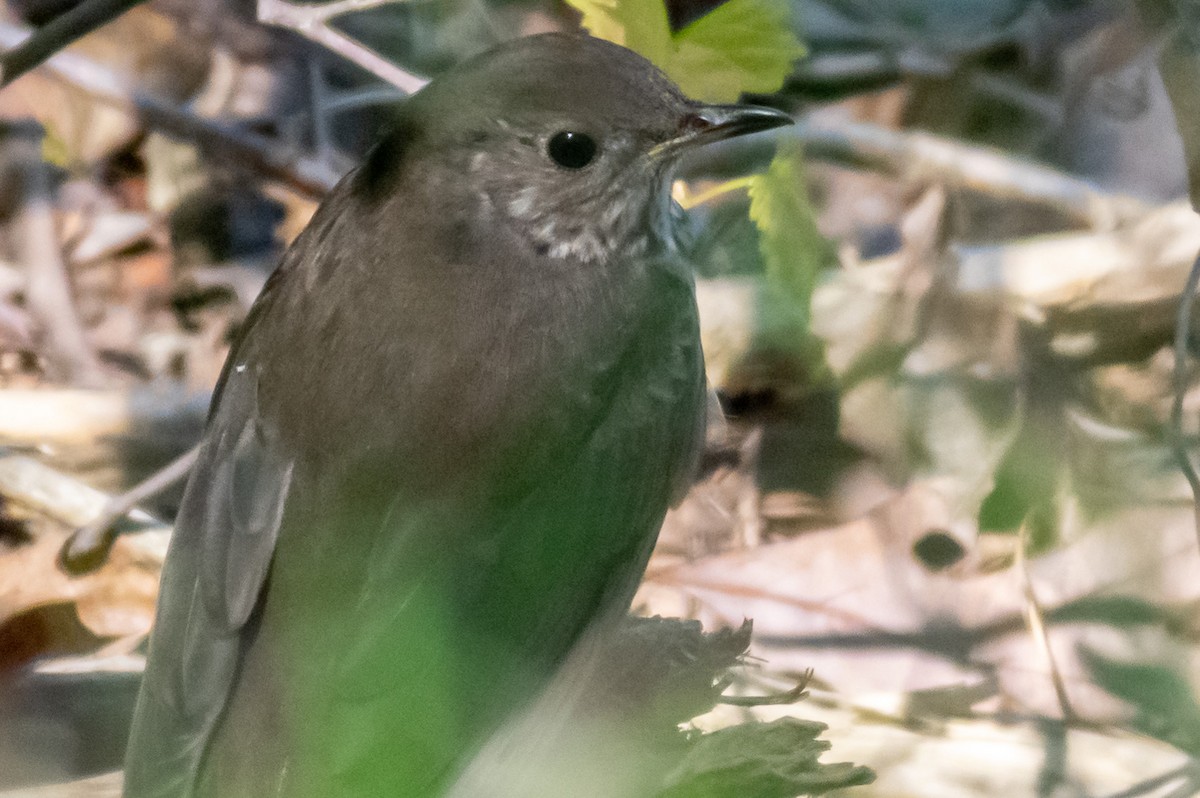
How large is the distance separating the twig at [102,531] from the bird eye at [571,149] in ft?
4.65

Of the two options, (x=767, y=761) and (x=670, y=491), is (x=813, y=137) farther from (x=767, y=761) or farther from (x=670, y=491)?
→ (x=767, y=761)

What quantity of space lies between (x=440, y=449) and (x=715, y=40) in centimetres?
95

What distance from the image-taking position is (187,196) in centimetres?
468

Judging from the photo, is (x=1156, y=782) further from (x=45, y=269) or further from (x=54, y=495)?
(x=45, y=269)

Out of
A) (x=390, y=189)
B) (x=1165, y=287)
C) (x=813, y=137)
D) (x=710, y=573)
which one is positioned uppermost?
(x=390, y=189)

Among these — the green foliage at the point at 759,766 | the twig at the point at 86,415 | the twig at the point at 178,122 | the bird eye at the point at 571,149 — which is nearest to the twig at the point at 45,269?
the twig at the point at 178,122

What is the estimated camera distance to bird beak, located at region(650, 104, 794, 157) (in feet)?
7.71

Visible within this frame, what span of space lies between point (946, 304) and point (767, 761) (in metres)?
1.82

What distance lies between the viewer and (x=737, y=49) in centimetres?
260

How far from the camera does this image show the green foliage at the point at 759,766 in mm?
2486

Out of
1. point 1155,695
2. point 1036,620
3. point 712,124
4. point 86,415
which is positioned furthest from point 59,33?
point 1155,695

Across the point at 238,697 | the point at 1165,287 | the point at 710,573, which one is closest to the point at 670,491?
the point at 238,697

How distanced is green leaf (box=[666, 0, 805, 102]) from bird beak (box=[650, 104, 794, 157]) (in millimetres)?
212

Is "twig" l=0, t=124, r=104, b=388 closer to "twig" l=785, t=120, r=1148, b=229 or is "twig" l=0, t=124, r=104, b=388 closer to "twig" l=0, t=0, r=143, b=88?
"twig" l=0, t=0, r=143, b=88
